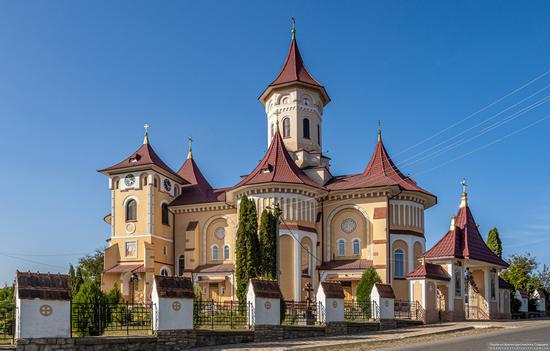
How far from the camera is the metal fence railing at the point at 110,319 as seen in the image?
18875 millimetres

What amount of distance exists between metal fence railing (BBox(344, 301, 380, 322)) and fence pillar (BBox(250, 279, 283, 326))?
5615 millimetres

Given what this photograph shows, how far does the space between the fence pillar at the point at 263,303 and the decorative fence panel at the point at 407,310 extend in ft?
32.5

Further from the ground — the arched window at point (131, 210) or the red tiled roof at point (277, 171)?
the red tiled roof at point (277, 171)

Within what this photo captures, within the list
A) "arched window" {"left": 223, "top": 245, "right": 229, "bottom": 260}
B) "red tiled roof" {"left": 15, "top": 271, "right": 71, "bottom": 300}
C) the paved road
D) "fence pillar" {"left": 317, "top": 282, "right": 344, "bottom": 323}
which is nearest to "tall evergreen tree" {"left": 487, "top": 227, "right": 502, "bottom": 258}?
"arched window" {"left": 223, "top": 245, "right": 229, "bottom": 260}

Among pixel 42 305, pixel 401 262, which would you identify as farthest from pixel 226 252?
pixel 42 305

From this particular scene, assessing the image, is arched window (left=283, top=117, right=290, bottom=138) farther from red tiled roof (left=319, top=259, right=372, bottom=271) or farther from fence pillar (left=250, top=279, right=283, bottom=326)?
fence pillar (left=250, top=279, right=283, bottom=326)

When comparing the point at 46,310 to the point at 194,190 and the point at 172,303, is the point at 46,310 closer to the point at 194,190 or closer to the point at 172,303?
the point at 172,303

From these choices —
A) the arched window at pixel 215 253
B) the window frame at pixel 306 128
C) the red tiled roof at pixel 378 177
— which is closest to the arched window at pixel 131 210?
the arched window at pixel 215 253

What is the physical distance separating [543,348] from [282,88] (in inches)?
1279

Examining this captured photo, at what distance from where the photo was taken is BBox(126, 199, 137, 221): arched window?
42750mm

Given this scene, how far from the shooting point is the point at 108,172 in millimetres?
43531

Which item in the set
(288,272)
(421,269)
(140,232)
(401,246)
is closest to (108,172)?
(140,232)

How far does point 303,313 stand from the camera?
2530cm

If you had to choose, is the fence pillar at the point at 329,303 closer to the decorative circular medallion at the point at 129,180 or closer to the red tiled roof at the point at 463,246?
the red tiled roof at the point at 463,246
